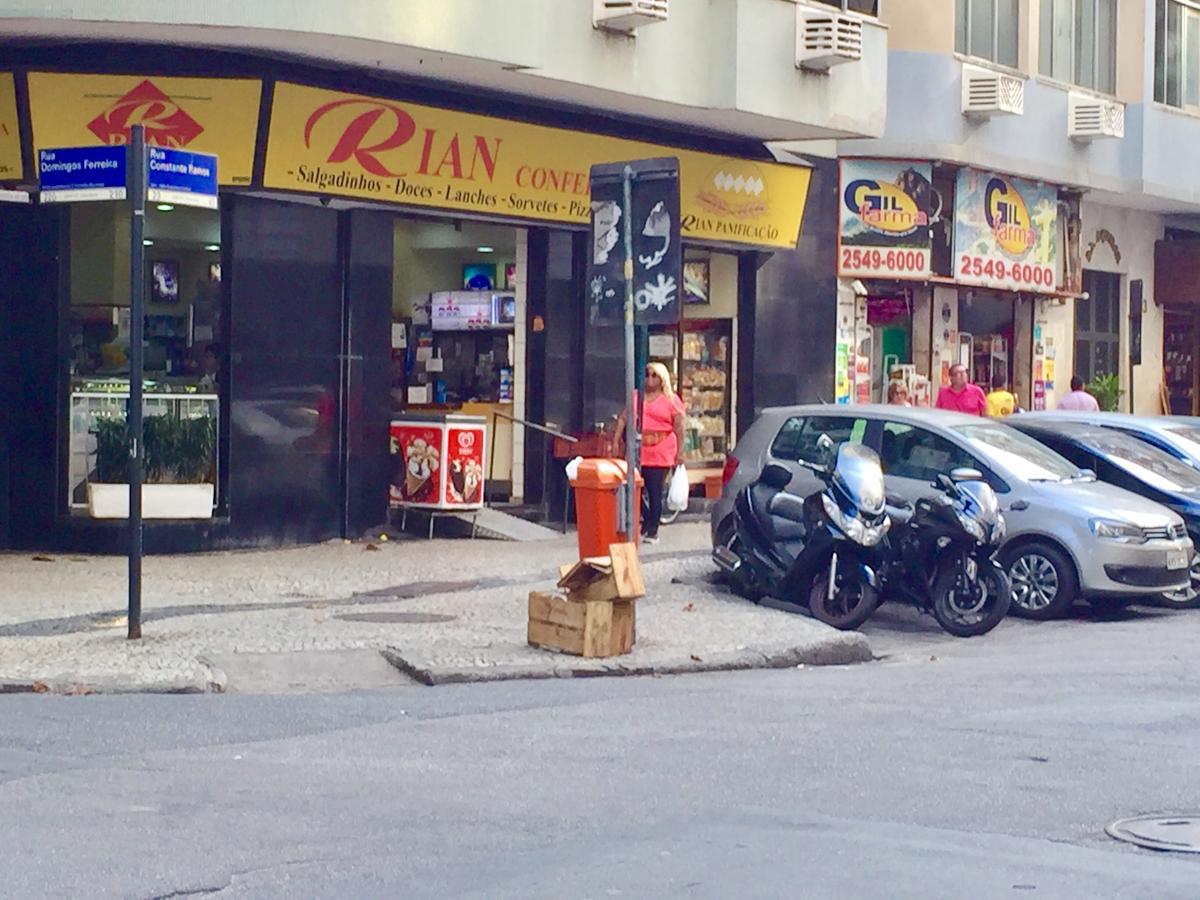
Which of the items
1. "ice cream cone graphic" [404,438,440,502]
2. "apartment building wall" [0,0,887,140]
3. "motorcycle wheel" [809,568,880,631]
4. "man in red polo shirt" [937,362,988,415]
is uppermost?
"apartment building wall" [0,0,887,140]

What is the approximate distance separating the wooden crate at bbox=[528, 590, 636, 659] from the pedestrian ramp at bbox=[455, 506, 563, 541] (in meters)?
6.80

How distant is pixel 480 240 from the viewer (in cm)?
2041

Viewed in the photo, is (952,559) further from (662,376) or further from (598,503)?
(662,376)

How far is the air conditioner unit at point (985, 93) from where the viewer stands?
24.7 m

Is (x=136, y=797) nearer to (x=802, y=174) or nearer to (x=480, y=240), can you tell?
(x=480, y=240)

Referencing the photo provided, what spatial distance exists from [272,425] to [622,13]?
502 centimetres

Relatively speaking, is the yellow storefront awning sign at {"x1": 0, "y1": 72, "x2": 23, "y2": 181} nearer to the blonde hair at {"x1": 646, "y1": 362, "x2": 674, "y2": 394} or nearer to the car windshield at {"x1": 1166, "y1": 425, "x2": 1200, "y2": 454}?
the blonde hair at {"x1": 646, "y1": 362, "x2": 674, "y2": 394}

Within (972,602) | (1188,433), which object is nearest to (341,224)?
(972,602)

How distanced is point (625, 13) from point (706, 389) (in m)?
6.18

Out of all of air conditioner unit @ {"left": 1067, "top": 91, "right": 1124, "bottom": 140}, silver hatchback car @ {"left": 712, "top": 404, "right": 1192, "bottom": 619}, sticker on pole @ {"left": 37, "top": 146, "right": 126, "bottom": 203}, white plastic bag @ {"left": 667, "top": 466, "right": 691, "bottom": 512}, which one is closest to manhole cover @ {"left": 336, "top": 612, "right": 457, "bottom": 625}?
silver hatchback car @ {"left": 712, "top": 404, "right": 1192, "bottom": 619}

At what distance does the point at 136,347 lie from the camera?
11891mm

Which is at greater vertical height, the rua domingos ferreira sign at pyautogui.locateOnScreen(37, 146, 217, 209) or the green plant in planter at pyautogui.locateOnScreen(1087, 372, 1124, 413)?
the rua domingos ferreira sign at pyautogui.locateOnScreen(37, 146, 217, 209)

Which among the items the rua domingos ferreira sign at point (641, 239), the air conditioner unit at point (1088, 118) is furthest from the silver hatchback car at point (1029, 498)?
the air conditioner unit at point (1088, 118)

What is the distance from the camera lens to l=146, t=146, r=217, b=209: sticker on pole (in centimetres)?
1195
